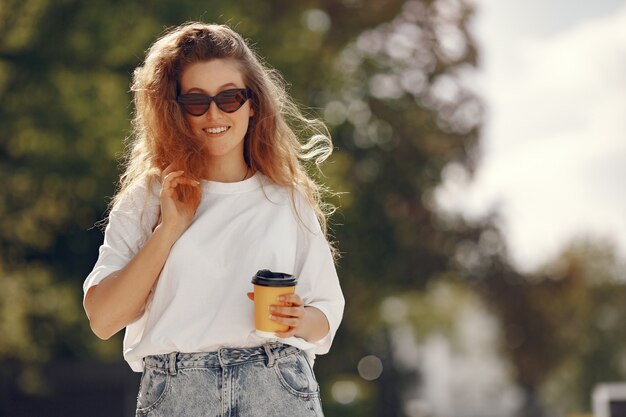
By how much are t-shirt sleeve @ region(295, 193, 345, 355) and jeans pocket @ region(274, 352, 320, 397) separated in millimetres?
125

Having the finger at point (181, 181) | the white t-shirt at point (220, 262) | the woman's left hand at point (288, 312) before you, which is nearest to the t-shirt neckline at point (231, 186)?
the white t-shirt at point (220, 262)

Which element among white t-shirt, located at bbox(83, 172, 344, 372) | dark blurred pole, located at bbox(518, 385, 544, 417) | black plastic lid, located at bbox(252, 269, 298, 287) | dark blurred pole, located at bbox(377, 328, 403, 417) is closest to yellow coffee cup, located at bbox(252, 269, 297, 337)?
black plastic lid, located at bbox(252, 269, 298, 287)

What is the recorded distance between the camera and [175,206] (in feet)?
10.8

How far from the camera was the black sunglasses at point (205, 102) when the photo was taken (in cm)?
341

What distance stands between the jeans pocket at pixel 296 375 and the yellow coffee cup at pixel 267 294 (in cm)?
14

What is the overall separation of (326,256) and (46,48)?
11604 millimetres

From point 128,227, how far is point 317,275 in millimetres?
582

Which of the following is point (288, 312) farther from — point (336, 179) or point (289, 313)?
point (336, 179)

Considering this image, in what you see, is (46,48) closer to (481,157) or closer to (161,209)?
(481,157)

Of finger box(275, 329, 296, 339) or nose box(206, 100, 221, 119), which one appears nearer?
finger box(275, 329, 296, 339)

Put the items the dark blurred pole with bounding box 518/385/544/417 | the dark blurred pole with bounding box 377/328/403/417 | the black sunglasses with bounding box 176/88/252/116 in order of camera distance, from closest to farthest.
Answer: the black sunglasses with bounding box 176/88/252/116 < the dark blurred pole with bounding box 377/328/403/417 < the dark blurred pole with bounding box 518/385/544/417

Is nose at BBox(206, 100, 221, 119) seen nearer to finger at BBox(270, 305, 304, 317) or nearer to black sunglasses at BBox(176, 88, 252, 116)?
black sunglasses at BBox(176, 88, 252, 116)

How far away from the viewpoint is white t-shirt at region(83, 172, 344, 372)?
3232mm

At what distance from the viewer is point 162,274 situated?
328 cm
